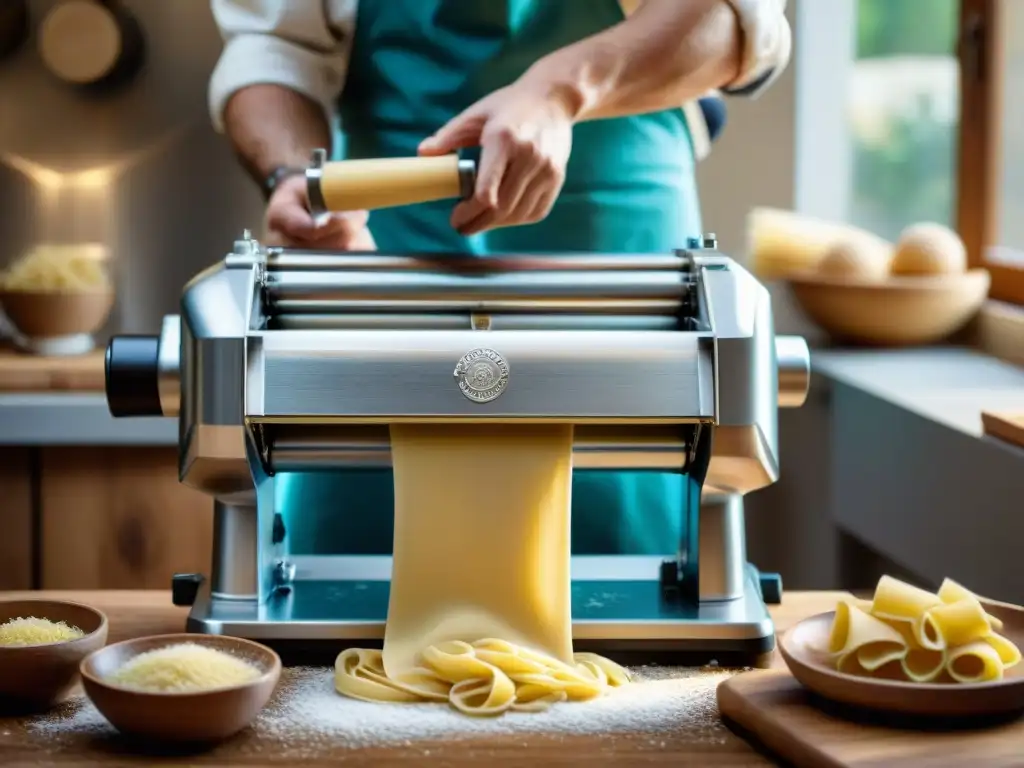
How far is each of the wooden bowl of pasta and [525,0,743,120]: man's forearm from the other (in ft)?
1.95

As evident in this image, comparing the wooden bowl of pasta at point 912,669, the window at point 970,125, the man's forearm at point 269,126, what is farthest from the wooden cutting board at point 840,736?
the window at point 970,125

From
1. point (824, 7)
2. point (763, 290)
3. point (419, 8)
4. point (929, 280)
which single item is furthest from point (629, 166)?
point (824, 7)

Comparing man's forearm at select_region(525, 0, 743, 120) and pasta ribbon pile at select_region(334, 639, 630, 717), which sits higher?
man's forearm at select_region(525, 0, 743, 120)

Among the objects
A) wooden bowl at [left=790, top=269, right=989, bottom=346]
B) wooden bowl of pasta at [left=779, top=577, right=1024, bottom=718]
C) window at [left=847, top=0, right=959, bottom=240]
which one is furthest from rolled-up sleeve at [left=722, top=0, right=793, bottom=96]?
window at [left=847, top=0, right=959, bottom=240]

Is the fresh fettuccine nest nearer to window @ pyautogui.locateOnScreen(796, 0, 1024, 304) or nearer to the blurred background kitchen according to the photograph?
the blurred background kitchen

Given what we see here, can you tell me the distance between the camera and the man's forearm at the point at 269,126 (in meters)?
1.59

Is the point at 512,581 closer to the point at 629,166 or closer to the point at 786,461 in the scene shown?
the point at 629,166

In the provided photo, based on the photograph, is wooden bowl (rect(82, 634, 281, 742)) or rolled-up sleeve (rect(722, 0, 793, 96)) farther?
rolled-up sleeve (rect(722, 0, 793, 96))

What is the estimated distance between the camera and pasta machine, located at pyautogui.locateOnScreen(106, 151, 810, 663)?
105 centimetres

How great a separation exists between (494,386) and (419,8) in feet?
2.44

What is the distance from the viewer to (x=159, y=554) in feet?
7.57

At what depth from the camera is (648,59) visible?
4.69ft

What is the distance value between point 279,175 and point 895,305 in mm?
1381

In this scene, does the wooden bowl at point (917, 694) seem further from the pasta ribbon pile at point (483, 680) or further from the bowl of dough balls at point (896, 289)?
the bowl of dough balls at point (896, 289)
